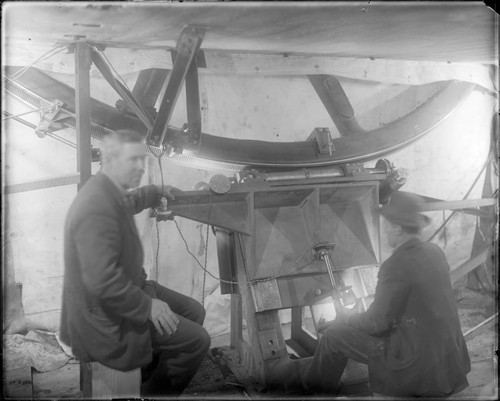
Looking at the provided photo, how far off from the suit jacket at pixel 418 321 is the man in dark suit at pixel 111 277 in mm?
955

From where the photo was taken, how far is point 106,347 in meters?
1.92

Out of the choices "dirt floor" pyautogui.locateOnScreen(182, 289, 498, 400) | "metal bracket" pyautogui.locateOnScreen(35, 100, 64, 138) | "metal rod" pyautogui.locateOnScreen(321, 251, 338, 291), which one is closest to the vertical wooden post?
"metal bracket" pyautogui.locateOnScreen(35, 100, 64, 138)

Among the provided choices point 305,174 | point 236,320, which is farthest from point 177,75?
point 236,320

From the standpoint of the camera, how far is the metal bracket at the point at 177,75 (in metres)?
2.06

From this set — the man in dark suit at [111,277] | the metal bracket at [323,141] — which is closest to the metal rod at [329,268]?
the metal bracket at [323,141]

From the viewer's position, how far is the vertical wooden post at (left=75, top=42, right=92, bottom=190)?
2.12m

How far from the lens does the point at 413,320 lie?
2.05 meters

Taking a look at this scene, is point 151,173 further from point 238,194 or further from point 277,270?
point 277,270

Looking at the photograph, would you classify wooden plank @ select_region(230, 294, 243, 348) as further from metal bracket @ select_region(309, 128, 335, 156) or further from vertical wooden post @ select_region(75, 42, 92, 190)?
vertical wooden post @ select_region(75, 42, 92, 190)

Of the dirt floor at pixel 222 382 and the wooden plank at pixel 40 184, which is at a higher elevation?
the wooden plank at pixel 40 184

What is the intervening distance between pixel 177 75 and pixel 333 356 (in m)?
1.59

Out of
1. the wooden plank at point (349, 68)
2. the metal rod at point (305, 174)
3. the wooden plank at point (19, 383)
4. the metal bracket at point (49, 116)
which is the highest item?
the wooden plank at point (349, 68)

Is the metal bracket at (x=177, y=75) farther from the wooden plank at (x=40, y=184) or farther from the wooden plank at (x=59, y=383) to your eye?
the wooden plank at (x=59, y=383)

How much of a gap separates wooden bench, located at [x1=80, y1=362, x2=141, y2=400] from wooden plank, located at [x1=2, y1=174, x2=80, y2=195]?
791mm
